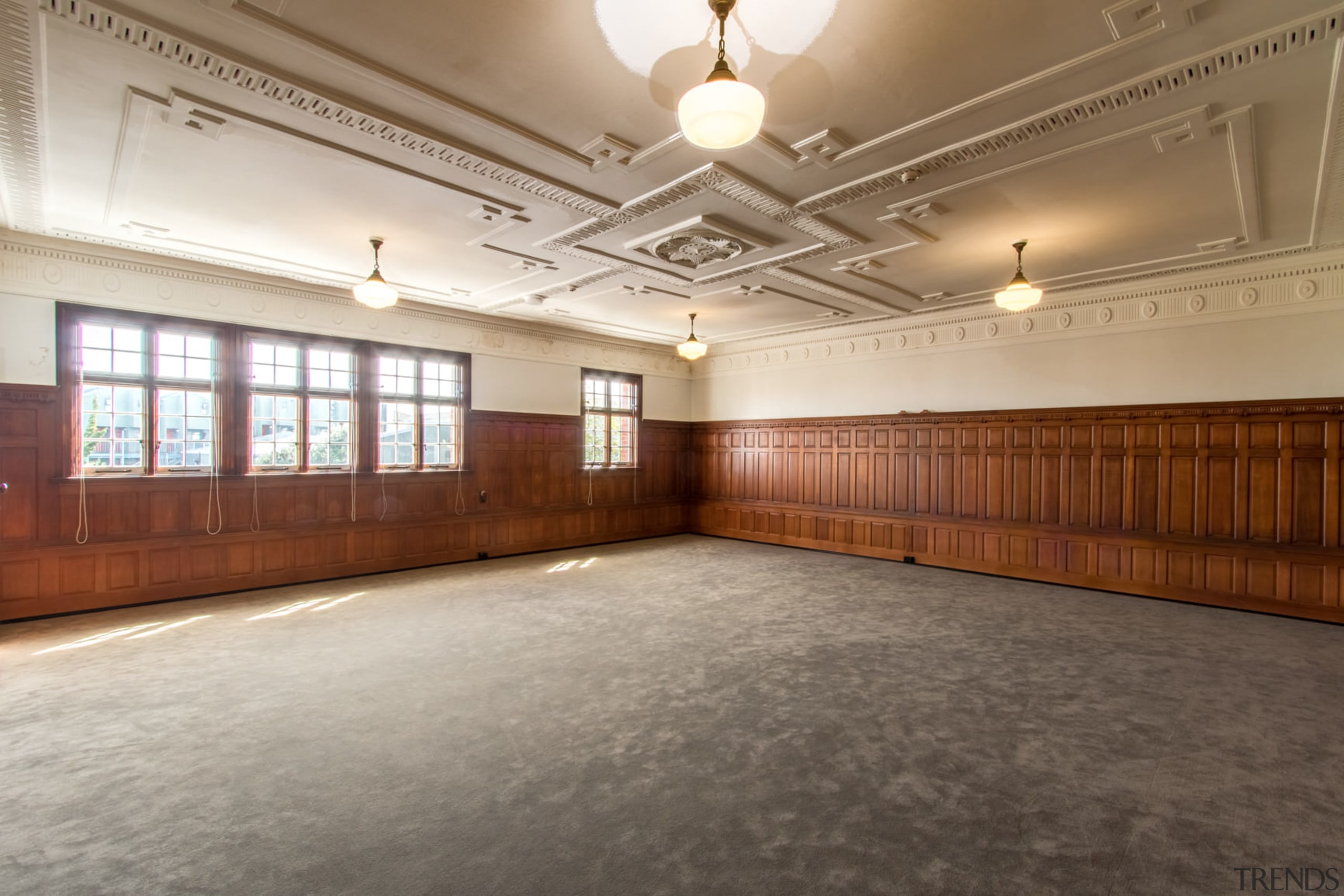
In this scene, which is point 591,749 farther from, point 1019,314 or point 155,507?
point 1019,314

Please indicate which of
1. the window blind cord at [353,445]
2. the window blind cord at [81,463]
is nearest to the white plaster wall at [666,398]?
the window blind cord at [353,445]

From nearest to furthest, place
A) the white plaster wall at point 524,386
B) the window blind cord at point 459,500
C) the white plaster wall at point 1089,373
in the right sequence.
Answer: the white plaster wall at point 1089,373 < the window blind cord at point 459,500 < the white plaster wall at point 524,386

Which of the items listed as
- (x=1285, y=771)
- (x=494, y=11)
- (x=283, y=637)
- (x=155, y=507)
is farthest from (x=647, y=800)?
(x=155, y=507)

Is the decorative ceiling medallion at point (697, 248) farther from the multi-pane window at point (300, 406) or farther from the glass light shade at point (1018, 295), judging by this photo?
the multi-pane window at point (300, 406)

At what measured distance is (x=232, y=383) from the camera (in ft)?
23.3

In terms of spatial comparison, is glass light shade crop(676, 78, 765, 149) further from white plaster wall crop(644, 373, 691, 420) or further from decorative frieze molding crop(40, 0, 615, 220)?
white plaster wall crop(644, 373, 691, 420)

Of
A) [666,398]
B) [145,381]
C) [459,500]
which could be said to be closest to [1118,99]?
[459,500]

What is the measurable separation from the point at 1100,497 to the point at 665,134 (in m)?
7.15

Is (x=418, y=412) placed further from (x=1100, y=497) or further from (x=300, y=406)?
(x=1100, y=497)

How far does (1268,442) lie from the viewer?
21.6 ft

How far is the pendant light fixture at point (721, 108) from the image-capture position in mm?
2510

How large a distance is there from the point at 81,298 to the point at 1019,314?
37.0 feet

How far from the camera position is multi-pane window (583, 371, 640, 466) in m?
11.0

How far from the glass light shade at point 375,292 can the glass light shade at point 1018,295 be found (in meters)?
5.98
